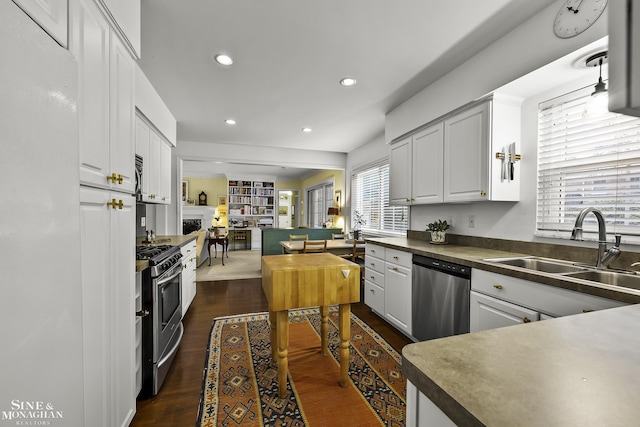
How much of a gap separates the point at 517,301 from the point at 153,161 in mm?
3520

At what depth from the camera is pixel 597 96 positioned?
172cm

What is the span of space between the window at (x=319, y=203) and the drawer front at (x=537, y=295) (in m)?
→ 5.74

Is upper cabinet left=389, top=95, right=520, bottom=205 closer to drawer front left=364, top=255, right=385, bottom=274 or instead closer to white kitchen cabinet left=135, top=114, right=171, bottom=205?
drawer front left=364, top=255, right=385, bottom=274

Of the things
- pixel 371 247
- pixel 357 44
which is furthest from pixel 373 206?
pixel 357 44

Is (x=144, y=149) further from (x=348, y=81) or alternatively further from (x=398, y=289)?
(x=398, y=289)

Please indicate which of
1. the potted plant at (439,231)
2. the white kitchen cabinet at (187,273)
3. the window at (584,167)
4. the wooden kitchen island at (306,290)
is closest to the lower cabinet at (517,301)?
the window at (584,167)

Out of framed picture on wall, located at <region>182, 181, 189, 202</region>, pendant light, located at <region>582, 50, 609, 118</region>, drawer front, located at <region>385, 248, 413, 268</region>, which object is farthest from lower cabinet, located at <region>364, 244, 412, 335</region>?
framed picture on wall, located at <region>182, 181, 189, 202</region>

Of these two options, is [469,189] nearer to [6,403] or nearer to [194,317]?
[6,403]

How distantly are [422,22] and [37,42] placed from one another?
2.11 metres

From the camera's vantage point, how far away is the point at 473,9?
1.81 metres

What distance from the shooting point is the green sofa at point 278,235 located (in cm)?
573

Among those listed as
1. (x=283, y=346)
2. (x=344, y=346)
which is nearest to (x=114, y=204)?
(x=283, y=346)

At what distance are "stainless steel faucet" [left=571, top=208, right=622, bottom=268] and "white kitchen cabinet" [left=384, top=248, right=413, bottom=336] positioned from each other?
3.97ft

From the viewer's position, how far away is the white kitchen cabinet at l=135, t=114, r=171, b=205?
2709 mm
